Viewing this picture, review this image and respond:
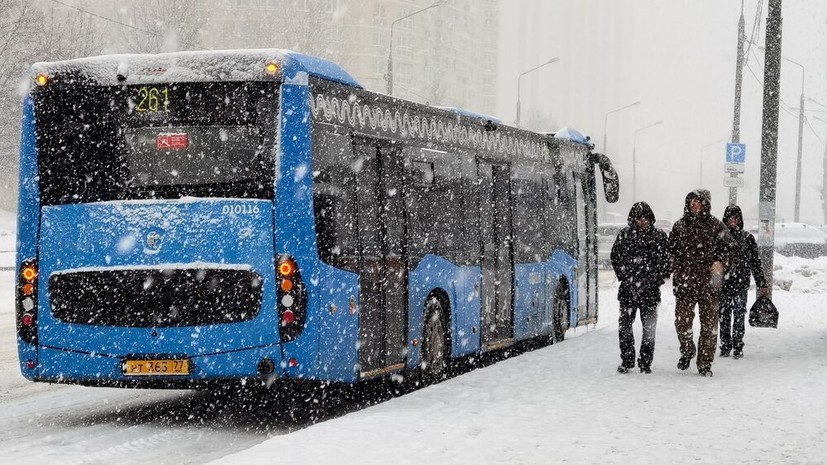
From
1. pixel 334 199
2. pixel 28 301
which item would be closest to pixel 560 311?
pixel 334 199

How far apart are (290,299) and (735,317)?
7.47 meters

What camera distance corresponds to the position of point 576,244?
19094mm

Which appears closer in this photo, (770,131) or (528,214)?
(528,214)

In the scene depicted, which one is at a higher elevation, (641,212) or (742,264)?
(641,212)

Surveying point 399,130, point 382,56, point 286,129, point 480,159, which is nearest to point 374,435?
point 286,129

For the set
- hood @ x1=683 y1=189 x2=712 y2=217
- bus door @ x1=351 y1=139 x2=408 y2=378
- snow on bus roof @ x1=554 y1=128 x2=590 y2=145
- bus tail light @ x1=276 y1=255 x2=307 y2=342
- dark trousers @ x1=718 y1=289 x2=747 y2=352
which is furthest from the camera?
snow on bus roof @ x1=554 y1=128 x2=590 y2=145

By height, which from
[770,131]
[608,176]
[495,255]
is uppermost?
[770,131]

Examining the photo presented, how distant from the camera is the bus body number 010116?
384 inches

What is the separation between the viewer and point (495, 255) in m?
14.9

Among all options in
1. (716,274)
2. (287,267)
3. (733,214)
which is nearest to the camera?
(287,267)

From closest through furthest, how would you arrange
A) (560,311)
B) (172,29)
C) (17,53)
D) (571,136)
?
(560,311) → (571,136) → (17,53) → (172,29)

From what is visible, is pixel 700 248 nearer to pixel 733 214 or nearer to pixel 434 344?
pixel 733 214

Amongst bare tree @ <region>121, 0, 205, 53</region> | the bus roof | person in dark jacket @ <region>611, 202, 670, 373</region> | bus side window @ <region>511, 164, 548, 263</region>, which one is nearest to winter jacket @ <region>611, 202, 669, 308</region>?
person in dark jacket @ <region>611, 202, 670, 373</region>

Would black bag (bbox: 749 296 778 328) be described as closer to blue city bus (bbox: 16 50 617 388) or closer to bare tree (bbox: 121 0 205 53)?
blue city bus (bbox: 16 50 617 388)
